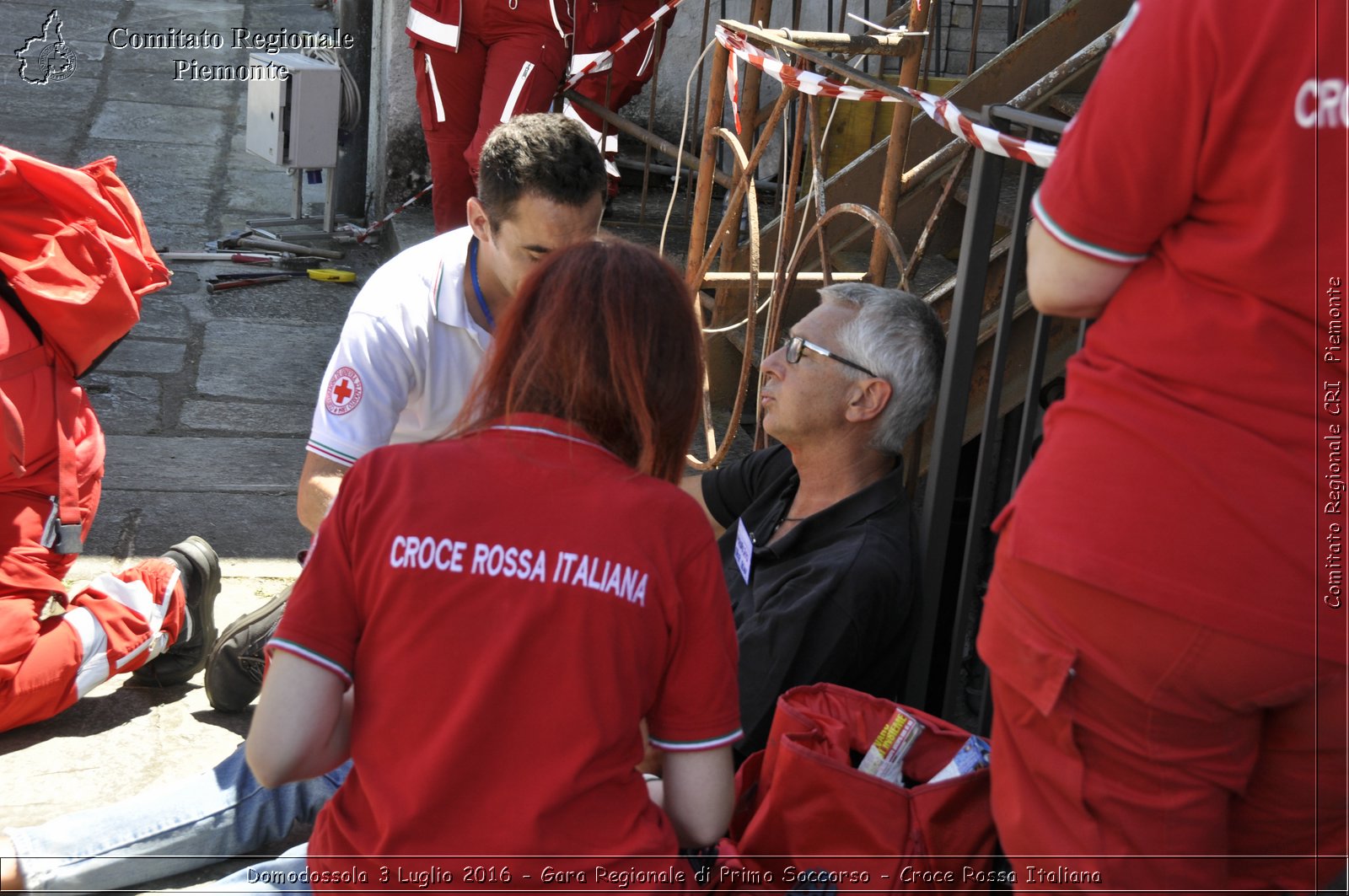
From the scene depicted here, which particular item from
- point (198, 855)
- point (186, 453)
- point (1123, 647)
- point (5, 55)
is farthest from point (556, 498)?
point (5, 55)

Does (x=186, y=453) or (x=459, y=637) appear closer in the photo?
(x=459, y=637)

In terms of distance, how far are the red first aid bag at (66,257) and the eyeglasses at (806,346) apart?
1496 mm

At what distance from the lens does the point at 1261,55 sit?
4.56ft

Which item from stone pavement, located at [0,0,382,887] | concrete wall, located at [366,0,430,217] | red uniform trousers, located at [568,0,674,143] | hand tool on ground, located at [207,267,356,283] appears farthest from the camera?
concrete wall, located at [366,0,430,217]

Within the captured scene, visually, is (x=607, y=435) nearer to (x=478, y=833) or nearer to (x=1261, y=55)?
(x=478, y=833)

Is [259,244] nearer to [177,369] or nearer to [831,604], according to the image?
[177,369]

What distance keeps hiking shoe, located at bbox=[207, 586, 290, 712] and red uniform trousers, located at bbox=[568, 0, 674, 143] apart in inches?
138

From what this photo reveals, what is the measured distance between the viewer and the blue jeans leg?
2359 mm

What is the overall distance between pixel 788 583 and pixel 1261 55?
53.0 inches

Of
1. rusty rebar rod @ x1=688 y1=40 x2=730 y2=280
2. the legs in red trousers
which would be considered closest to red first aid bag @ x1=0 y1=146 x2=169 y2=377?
the legs in red trousers

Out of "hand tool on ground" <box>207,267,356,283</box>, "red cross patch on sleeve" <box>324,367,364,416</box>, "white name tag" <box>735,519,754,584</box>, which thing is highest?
"red cross patch on sleeve" <box>324,367,364,416</box>

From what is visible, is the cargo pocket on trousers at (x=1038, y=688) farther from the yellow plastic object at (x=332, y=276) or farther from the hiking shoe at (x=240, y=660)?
the yellow plastic object at (x=332, y=276)

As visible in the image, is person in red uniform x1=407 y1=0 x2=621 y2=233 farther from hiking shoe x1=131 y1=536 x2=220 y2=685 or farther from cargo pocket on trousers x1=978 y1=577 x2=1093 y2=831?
cargo pocket on trousers x1=978 y1=577 x2=1093 y2=831

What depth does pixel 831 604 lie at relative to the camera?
2428 mm
